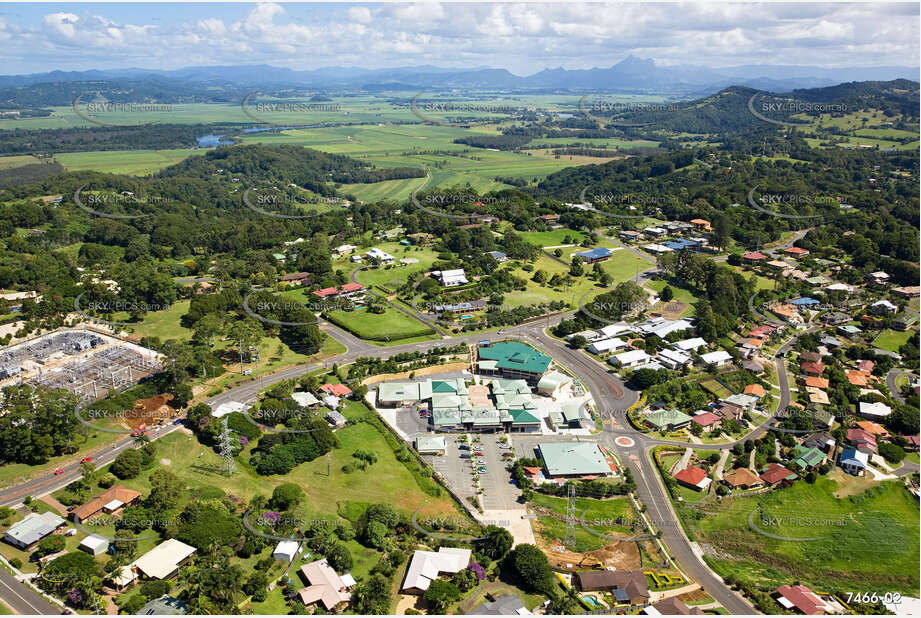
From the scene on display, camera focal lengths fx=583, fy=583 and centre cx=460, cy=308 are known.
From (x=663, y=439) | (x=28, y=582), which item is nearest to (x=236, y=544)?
(x=28, y=582)

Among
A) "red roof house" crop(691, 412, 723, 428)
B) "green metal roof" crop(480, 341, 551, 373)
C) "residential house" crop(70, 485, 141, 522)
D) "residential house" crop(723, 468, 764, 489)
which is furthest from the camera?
"green metal roof" crop(480, 341, 551, 373)

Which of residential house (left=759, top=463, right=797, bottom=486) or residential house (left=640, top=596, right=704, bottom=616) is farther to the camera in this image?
residential house (left=759, top=463, right=797, bottom=486)

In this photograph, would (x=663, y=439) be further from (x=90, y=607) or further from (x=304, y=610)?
(x=90, y=607)

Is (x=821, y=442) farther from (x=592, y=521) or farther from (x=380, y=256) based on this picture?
(x=380, y=256)

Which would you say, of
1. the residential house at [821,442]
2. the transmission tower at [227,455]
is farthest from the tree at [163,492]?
the residential house at [821,442]

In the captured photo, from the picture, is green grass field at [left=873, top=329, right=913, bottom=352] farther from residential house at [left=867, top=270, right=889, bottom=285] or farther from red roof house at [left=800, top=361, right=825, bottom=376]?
residential house at [left=867, top=270, right=889, bottom=285]

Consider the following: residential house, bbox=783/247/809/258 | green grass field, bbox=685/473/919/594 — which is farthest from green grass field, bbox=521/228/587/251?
green grass field, bbox=685/473/919/594

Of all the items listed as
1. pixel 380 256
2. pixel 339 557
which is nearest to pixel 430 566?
pixel 339 557
